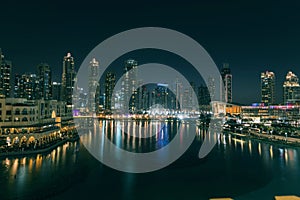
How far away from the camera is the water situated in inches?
240

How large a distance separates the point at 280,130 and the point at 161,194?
1481 cm

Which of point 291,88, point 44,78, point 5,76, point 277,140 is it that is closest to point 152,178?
point 277,140

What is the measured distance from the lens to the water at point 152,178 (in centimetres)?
609

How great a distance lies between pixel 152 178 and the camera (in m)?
7.60

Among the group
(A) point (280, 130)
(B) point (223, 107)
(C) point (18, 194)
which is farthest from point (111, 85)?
(C) point (18, 194)

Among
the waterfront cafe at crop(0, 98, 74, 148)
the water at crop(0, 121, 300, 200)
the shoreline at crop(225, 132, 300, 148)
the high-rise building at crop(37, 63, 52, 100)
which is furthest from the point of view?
the high-rise building at crop(37, 63, 52, 100)

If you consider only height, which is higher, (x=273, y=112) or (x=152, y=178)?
(x=273, y=112)

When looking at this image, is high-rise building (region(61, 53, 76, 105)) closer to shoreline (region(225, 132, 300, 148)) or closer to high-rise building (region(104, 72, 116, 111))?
high-rise building (region(104, 72, 116, 111))

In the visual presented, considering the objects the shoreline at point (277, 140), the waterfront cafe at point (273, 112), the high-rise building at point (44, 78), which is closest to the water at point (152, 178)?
the shoreline at point (277, 140)

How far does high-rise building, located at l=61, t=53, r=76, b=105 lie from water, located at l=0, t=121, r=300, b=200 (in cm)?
3582

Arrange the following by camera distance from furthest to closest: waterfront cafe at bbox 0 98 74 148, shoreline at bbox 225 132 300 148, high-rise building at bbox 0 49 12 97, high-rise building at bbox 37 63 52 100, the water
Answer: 1. high-rise building at bbox 37 63 52 100
2. high-rise building at bbox 0 49 12 97
3. shoreline at bbox 225 132 300 148
4. waterfront cafe at bbox 0 98 74 148
5. the water

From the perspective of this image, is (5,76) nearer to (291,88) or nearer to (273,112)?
(273,112)

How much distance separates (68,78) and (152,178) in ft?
137

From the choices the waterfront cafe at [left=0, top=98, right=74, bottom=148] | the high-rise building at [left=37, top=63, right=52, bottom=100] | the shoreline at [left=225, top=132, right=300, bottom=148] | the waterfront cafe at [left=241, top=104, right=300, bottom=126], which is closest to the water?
the waterfront cafe at [left=0, top=98, right=74, bottom=148]
